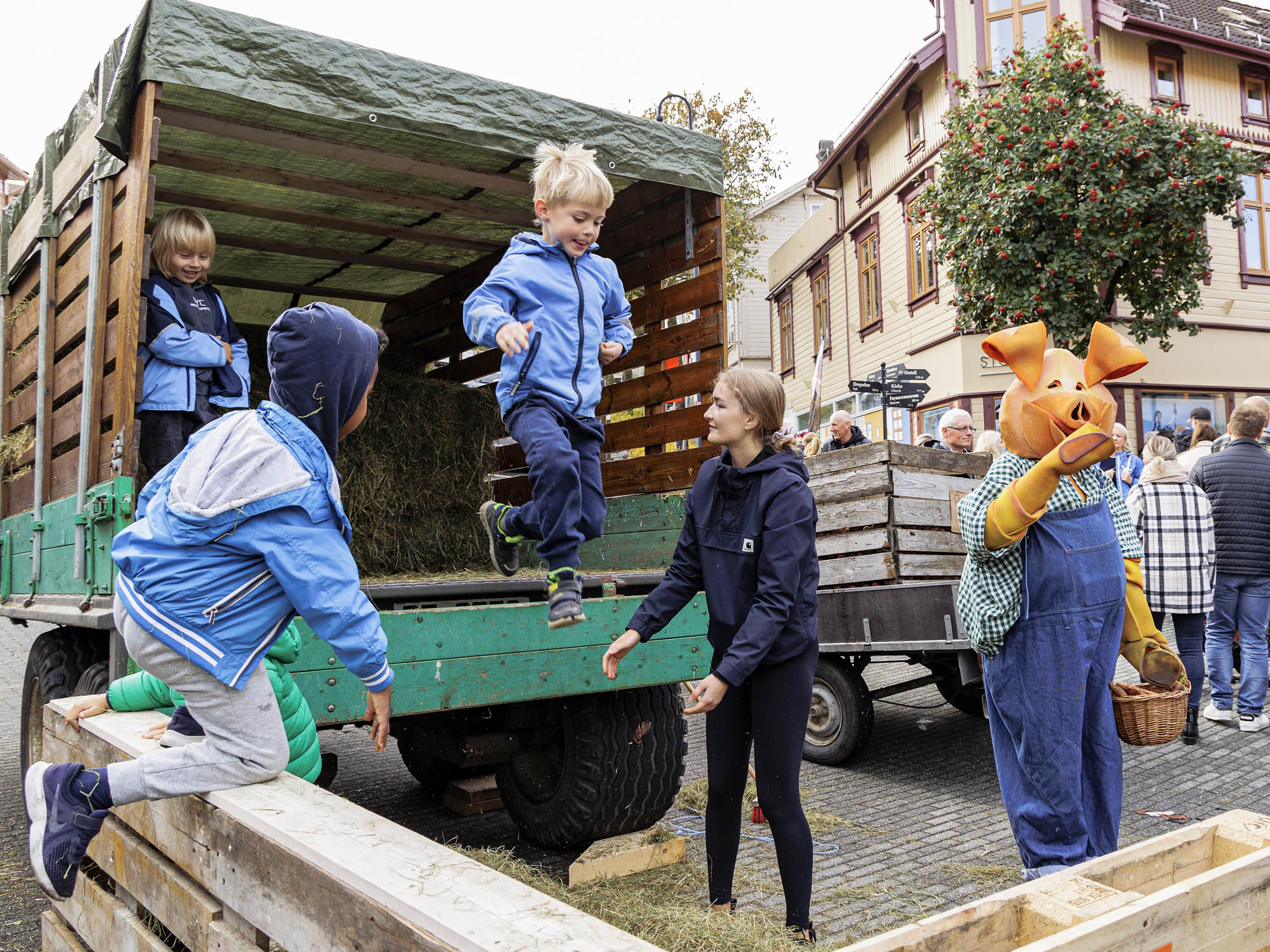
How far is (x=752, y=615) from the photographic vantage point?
285 cm

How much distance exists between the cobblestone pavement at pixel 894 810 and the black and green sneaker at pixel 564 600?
1350mm

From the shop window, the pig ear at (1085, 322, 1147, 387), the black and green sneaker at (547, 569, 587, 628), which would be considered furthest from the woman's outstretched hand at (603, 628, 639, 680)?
the shop window

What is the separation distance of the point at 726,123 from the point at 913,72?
4853 mm

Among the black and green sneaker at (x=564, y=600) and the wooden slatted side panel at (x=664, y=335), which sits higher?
the wooden slatted side panel at (x=664, y=335)

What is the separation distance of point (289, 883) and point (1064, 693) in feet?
6.75

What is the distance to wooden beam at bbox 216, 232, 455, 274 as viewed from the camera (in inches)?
251

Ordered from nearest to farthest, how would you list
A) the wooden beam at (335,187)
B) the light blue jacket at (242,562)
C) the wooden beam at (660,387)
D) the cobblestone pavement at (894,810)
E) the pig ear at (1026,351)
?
the light blue jacket at (242,562) → the pig ear at (1026,351) → the cobblestone pavement at (894,810) → the wooden beam at (335,187) → the wooden beam at (660,387)

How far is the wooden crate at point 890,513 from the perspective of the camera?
5.83 meters

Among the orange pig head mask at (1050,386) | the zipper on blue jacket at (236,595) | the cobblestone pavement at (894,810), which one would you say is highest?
the orange pig head mask at (1050,386)

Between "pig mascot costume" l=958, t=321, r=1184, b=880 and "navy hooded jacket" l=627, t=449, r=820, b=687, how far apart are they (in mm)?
488

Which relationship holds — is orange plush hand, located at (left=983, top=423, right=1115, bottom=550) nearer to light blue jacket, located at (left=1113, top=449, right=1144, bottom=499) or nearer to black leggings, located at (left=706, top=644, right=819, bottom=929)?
black leggings, located at (left=706, top=644, right=819, bottom=929)

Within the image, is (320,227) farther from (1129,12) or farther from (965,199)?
(1129,12)

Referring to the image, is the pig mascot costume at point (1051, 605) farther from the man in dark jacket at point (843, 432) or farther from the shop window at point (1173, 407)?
the shop window at point (1173, 407)

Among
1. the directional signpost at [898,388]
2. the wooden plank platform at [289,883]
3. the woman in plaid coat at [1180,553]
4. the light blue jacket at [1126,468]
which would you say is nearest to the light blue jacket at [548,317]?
the wooden plank platform at [289,883]
